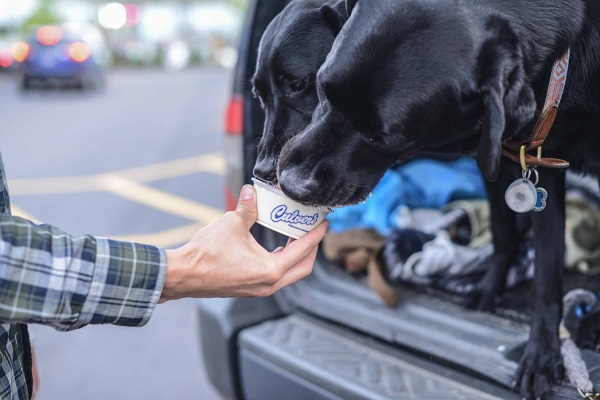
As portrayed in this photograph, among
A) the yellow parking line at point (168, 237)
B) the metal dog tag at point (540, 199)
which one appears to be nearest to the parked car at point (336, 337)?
the metal dog tag at point (540, 199)

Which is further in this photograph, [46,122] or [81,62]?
[81,62]

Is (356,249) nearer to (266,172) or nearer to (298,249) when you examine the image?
(266,172)

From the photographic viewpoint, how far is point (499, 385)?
2.20 meters

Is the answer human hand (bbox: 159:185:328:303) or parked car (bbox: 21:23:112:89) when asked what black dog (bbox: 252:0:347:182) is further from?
parked car (bbox: 21:23:112:89)

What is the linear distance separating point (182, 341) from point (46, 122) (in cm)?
936

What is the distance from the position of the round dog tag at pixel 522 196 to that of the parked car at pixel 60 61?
16481mm

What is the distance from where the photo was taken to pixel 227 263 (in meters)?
1.56

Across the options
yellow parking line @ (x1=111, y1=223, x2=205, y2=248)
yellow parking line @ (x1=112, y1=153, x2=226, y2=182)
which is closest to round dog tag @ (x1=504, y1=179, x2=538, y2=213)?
yellow parking line @ (x1=111, y1=223, x2=205, y2=248)

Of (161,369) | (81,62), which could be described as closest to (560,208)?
(161,369)

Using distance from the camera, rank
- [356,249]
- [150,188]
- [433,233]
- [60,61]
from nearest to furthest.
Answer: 1. [356,249]
2. [433,233]
3. [150,188]
4. [60,61]

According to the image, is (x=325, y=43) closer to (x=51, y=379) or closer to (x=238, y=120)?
(x=238, y=120)

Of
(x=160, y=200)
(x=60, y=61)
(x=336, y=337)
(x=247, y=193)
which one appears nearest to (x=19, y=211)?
(x=160, y=200)

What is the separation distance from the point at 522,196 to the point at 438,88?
0.46 meters

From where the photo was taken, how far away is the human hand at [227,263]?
1547mm
